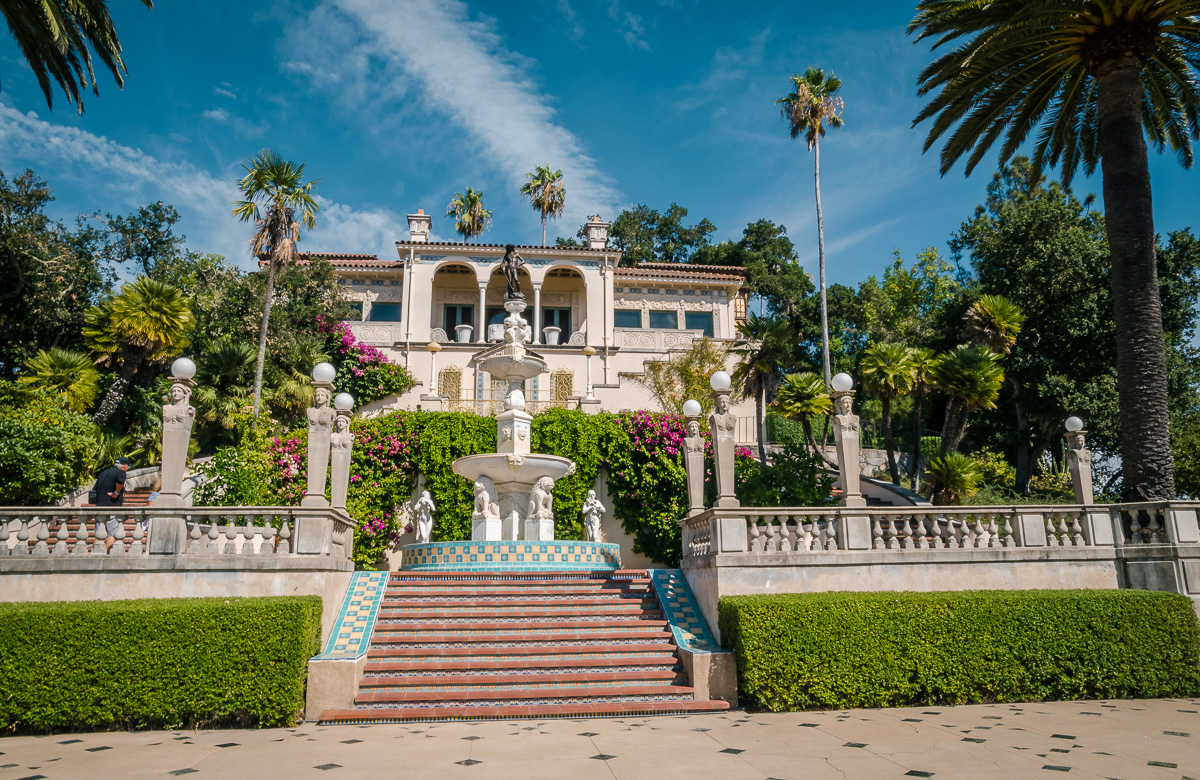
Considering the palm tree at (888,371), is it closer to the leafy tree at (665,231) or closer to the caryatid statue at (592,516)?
the caryatid statue at (592,516)

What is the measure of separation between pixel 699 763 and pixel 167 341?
2255 cm

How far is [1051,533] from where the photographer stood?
1252cm

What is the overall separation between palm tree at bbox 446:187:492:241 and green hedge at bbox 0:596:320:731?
35506 mm

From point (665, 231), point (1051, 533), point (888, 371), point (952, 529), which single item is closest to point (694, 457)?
point (952, 529)

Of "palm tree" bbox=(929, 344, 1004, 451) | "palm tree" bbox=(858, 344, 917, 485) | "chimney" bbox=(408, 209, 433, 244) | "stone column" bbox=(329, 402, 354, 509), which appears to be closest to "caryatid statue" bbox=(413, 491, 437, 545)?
"stone column" bbox=(329, 402, 354, 509)

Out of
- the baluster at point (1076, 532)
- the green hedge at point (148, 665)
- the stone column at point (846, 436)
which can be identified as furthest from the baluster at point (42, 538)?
the baluster at point (1076, 532)

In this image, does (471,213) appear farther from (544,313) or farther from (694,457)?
(694,457)

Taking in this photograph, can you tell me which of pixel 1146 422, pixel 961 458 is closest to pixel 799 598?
pixel 1146 422

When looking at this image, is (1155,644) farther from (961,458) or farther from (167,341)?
(167,341)

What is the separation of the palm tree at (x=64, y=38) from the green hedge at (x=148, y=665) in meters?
10.4

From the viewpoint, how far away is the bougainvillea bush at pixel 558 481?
20.2 metres

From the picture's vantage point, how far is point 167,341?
23.5 meters

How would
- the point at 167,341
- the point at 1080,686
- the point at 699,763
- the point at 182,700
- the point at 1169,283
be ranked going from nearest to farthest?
the point at 699,763, the point at 182,700, the point at 1080,686, the point at 167,341, the point at 1169,283

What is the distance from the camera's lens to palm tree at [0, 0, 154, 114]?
44.0ft
